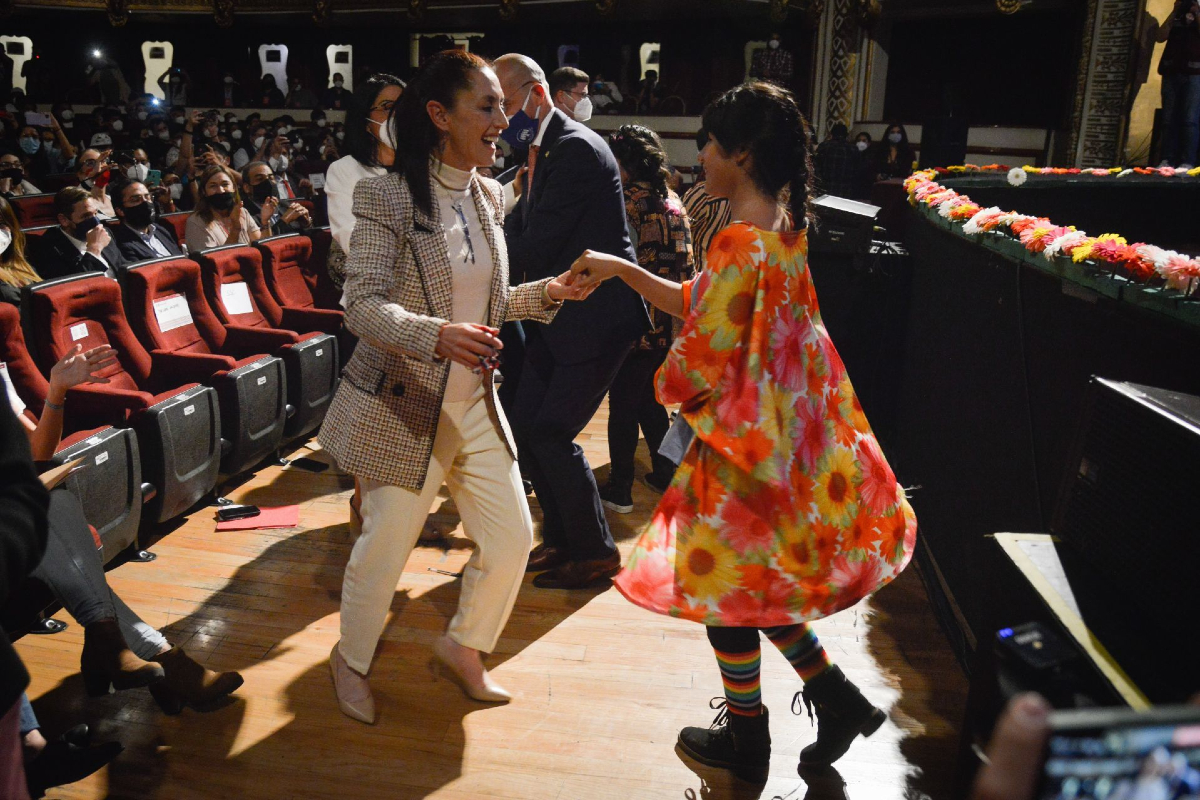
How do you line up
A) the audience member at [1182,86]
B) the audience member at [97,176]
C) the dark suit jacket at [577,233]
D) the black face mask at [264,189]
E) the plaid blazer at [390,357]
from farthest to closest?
1. the audience member at [1182,86]
2. the black face mask at [264,189]
3. the audience member at [97,176]
4. the dark suit jacket at [577,233]
5. the plaid blazer at [390,357]

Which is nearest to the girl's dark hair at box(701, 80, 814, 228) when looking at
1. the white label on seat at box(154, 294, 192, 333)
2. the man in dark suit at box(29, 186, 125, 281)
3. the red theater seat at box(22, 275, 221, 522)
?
the red theater seat at box(22, 275, 221, 522)

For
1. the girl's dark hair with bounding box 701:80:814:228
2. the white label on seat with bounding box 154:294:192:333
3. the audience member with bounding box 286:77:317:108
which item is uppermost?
the audience member with bounding box 286:77:317:108

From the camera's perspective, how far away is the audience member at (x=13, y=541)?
0.86 metres

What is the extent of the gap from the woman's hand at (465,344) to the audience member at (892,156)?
9.61 meters

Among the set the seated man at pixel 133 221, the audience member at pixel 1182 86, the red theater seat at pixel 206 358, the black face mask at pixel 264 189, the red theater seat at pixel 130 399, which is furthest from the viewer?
the audience member at pixel 1182 86

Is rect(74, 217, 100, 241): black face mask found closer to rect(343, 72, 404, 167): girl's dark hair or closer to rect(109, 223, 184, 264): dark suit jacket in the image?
rect(109, 223, 184, 264): dark suit jacket

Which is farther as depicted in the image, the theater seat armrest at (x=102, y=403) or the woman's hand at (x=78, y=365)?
the theater seat armrest at (x=102, y=403)

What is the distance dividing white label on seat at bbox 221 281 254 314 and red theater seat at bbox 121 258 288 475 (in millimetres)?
187

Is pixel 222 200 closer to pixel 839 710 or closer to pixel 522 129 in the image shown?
pixel 522 129

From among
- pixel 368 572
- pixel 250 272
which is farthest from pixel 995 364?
pixel 250 272

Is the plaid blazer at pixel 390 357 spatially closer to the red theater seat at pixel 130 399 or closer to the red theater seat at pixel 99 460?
the red theater seat at pixel 99 460

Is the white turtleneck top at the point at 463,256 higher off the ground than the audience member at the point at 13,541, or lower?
higher

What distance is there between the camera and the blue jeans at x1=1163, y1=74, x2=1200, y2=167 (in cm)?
740

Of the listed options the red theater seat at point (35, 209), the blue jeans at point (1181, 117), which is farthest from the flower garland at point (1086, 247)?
the red theater seat at point (35, 209)
